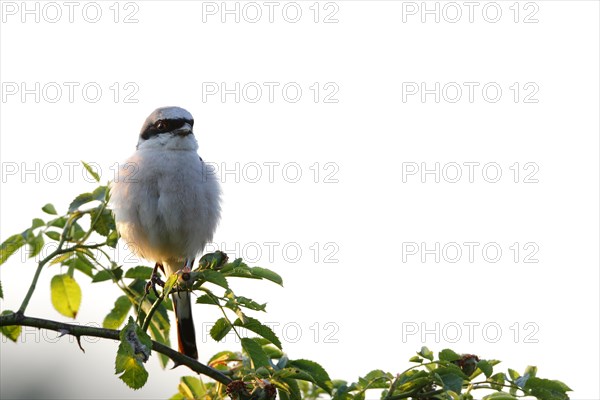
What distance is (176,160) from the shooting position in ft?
17.1

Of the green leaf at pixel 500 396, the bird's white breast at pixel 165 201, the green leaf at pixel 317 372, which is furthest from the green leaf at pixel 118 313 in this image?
the green leaf at pixel 500 396

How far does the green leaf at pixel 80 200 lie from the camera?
3.74 m

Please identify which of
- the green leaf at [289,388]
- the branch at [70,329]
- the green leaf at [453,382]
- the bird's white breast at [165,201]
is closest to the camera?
the green leaf at [453,382]

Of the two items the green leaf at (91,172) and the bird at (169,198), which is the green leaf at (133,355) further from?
the bird at (169,198)

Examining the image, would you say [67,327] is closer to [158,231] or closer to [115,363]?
[115,363]

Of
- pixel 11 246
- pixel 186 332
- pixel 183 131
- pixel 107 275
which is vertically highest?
pixel 183 131

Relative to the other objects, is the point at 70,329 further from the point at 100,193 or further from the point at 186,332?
the point at 186,332

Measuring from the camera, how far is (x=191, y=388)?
344cm

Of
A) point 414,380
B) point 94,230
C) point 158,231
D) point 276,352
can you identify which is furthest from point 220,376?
point 158,231

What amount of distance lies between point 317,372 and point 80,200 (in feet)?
4.68

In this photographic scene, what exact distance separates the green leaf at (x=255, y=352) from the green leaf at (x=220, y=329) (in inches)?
6.6

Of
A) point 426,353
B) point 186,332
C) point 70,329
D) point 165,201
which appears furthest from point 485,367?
point 186,332

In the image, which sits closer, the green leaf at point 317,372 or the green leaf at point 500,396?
the green leaf at point 500,396

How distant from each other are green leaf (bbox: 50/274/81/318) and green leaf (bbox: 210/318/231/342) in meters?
0.91
